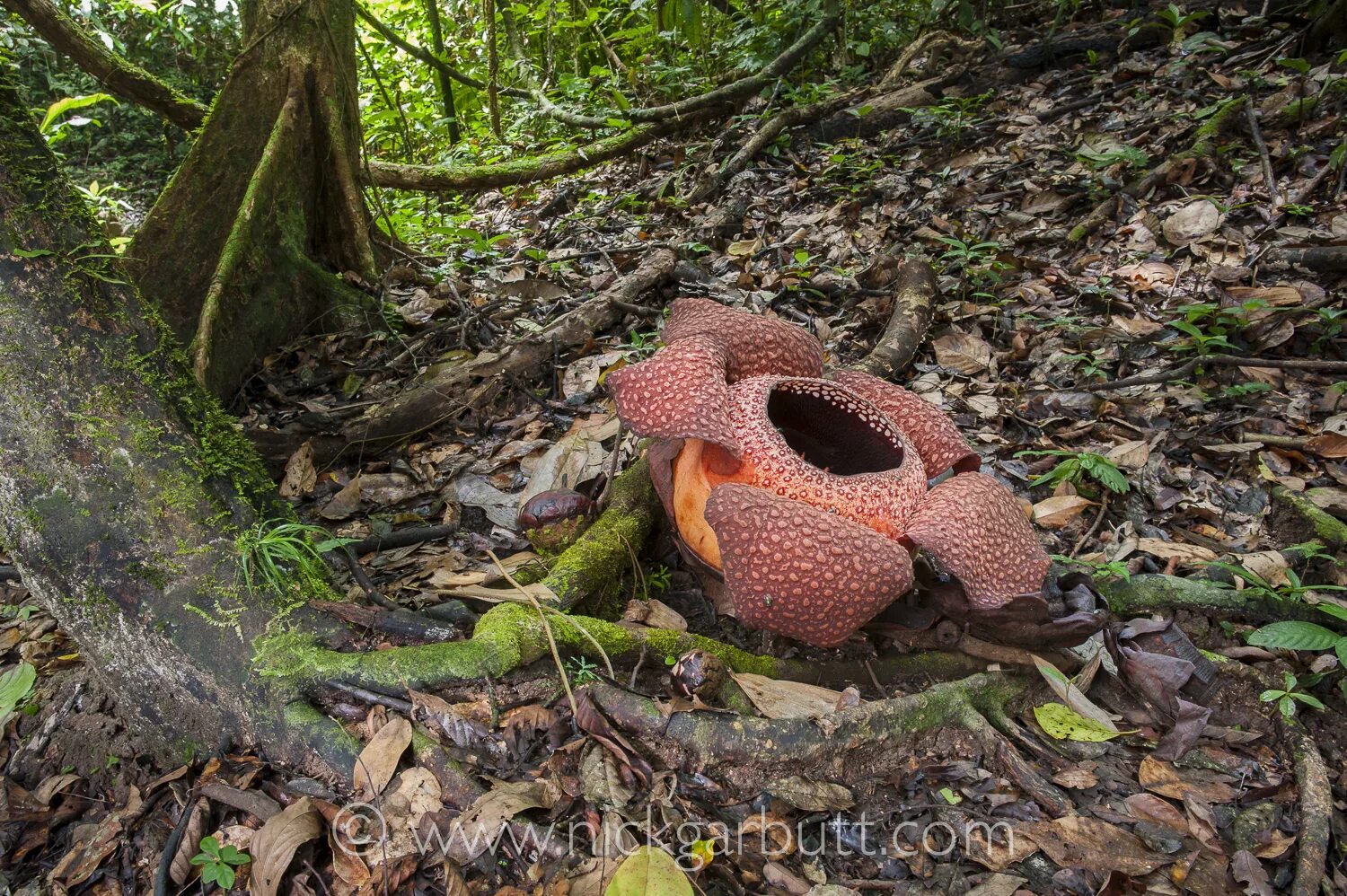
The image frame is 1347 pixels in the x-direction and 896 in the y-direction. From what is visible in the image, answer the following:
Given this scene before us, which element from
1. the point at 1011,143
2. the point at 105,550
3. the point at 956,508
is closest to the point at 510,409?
the point at 105,550

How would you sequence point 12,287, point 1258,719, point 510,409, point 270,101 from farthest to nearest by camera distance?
point 270,101 → point 510,409 → point 1258,719 → point 12,287

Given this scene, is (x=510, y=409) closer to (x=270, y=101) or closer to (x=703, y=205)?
(x=270, y=101)

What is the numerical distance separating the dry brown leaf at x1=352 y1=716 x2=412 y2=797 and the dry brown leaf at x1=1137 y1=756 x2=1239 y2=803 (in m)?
2.34

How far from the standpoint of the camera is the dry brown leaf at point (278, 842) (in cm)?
211

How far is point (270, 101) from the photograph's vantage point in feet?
17.9

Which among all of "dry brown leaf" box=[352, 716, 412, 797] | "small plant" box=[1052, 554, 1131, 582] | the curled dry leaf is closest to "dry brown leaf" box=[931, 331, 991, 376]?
"small plant" box=[1052, 554, 1131, 582]

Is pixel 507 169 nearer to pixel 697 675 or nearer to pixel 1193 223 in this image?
pixel 1193 223

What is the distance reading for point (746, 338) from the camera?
10.7 ft

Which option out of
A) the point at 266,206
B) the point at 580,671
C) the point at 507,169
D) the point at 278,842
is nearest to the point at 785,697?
the point at 580,671

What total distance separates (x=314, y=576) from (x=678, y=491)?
1.32m

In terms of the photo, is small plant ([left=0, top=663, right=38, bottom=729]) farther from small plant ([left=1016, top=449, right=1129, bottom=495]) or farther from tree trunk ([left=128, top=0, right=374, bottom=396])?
small plant ([left=1016, top=449, right=1129, bottom=495])

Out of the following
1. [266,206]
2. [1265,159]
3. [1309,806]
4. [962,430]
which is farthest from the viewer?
[1265,159]

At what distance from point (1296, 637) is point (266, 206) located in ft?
19.2

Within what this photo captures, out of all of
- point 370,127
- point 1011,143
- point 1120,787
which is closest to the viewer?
point 1120,787
